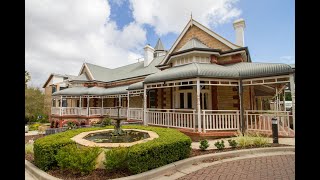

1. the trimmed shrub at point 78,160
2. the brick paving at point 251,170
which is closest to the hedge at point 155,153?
the trimmed shrub at point 78,160

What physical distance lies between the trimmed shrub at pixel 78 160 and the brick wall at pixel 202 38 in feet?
43.3

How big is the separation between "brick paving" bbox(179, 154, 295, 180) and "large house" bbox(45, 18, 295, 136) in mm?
3516

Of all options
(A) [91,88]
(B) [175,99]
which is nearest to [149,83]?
(B) [175,99]

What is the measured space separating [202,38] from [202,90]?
17.8 ft

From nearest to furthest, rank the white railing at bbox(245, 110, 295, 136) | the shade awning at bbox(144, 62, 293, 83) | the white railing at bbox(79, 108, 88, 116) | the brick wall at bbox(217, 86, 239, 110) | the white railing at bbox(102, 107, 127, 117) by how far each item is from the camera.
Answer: the white railing at bbox(245, 110, 295, 136), the shade awning at bbox(144, 62, 293, 83), the brick wall at bbox(217, 86, 239, 110), the white railing at bbox(102, 107, 127, 117), the white railing at bbox(79, 108, 88, 116)

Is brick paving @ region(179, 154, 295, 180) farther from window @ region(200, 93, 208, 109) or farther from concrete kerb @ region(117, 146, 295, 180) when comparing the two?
window @ region(200, 93, 208, 109)

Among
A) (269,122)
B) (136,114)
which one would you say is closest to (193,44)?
(269,122)

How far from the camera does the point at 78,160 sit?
5.69 metres

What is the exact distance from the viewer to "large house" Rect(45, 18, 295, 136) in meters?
11.0

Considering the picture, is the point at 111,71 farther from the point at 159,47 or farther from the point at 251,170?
the point at 251,170

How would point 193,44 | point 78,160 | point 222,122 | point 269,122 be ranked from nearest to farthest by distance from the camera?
point 78,160
point 269,122
point 222,122
point 193,44

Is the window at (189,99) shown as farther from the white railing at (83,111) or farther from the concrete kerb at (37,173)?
the white railing at (83,111)

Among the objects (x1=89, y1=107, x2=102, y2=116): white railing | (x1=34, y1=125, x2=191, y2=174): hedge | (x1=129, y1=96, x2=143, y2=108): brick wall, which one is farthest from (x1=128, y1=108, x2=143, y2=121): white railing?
(x1=34, y1=125, x2=191, y2=174): hedge
